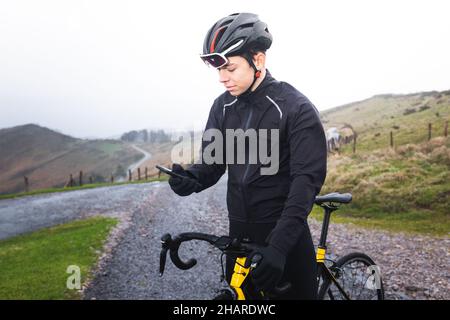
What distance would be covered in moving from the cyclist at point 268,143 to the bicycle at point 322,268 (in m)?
0.30

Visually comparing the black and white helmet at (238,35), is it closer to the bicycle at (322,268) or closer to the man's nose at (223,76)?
the man's nose at (223,76)

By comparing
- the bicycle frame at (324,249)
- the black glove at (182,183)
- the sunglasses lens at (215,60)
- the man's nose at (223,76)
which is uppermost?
the sunglasses lens at (215,60)

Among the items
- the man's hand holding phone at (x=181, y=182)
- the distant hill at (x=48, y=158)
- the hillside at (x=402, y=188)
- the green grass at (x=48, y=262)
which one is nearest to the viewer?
the man's hand holding phone at (x=181, y=182)

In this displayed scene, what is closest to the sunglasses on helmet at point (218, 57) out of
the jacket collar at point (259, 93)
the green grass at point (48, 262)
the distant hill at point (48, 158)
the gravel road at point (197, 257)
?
the jacket collar at point (259, 93)

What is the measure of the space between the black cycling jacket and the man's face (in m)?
0.13

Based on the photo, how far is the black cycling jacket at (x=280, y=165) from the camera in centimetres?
264

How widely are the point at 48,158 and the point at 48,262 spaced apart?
172 metres

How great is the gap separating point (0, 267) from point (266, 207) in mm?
12025

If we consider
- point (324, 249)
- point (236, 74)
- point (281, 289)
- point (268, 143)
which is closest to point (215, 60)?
point (236, 74)

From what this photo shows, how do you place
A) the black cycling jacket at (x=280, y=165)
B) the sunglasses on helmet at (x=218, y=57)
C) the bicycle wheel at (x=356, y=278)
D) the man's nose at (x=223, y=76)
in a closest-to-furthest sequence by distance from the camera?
1. the black cycling jacket at (x=280, y=165)
2. the sunglasses on helmet at (x=218, y=57)
3. the man's nose at (x=223, y=76)
4. the bicycle wheel at (x=356, y=278)

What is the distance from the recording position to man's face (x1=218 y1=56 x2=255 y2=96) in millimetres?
2977
